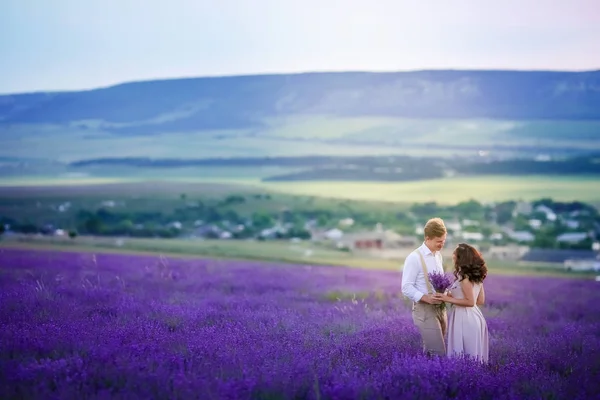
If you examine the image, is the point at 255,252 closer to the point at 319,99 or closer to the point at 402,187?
the point at 402,187

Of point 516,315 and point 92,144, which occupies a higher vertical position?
point 92,144

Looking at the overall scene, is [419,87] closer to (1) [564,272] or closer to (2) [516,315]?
(1) [564,272]

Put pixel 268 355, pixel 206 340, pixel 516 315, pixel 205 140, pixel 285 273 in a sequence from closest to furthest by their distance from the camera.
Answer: pixel 268 355 → pixel 206 340 → pixel 516 315 → pixel 285 273 → pixel 205 140

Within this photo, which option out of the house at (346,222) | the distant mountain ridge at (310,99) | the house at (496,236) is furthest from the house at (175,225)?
the house at (496,236)

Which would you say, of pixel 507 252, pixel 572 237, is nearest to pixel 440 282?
pixel 507 252

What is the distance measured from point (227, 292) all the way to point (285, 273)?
10.1 ft

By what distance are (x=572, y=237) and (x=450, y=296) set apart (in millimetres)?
16390

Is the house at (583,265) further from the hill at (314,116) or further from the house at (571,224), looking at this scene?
the hill at (314,116)

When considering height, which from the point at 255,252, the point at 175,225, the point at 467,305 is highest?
the point at 467,305

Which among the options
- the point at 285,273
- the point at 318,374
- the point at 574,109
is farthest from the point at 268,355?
the point at 574,109

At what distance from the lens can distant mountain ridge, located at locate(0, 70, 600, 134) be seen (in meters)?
19.5

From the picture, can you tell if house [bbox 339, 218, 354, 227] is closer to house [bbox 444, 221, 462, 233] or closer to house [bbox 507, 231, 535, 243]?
house [bbox 444, 221, 462, 233]

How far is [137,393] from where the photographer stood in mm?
3602

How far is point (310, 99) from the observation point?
75.5ft
